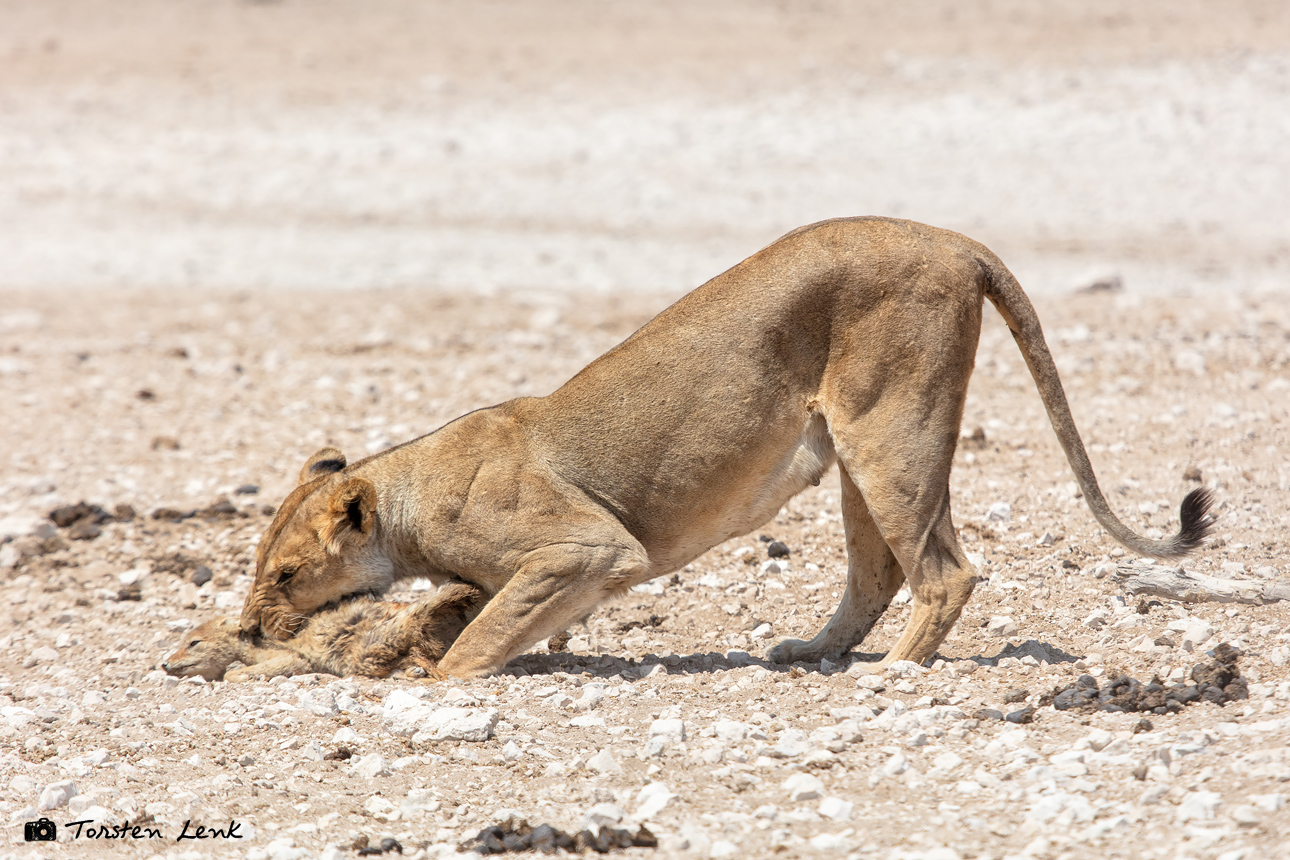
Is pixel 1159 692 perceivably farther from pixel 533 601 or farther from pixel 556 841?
pixel 533 601

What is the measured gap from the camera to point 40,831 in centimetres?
471

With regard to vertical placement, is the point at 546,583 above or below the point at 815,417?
below

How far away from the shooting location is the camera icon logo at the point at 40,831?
468 cm

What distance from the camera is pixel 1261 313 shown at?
12.8 m

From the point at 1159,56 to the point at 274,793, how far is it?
2098cm

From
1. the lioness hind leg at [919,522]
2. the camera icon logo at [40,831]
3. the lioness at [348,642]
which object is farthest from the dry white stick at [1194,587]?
the camera icon logo at [40,831]

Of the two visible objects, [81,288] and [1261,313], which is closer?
[1261,313]

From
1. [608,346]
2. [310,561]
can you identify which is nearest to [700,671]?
[310,561]

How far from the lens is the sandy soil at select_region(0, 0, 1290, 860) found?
4.88 metres

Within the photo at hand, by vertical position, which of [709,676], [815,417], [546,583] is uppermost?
[815,417]

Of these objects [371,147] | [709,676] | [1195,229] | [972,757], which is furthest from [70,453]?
[1195,229]

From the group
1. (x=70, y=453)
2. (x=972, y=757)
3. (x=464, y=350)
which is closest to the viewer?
(x=972, y=757)

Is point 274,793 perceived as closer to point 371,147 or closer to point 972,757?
point 972,757

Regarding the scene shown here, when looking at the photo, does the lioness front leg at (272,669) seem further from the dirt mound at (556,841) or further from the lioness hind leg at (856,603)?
the lioness hind leg at (856,603)
